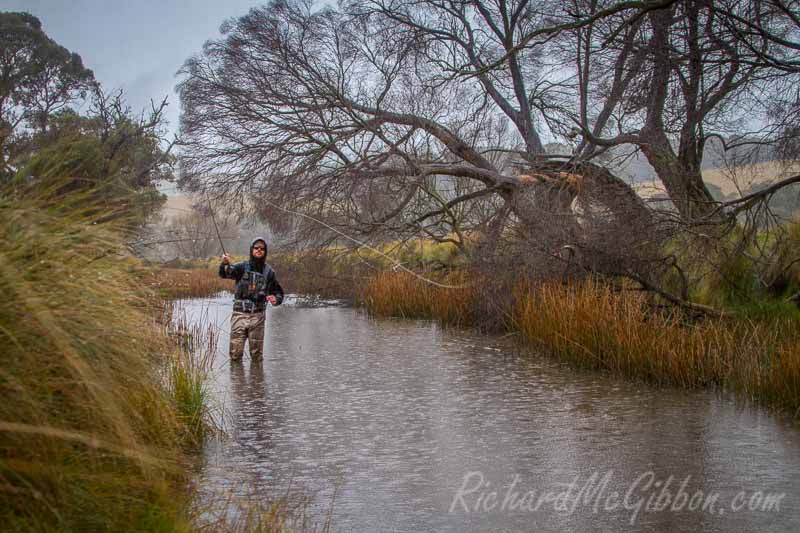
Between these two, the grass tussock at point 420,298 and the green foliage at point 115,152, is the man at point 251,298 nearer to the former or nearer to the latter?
the green foliage at point 115,152

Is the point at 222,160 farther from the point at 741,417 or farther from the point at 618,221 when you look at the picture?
the point at 741,417

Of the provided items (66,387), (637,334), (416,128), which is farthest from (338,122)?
(66,387)

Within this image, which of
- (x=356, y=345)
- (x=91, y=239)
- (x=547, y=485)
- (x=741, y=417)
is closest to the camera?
(x=91, y=239)

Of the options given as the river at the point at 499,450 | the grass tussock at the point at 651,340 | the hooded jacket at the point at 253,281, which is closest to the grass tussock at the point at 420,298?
the grass tussock at the point at 651,340

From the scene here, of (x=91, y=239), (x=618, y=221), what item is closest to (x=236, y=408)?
(x=91, y=239)

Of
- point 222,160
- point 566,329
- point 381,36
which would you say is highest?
point 381,36

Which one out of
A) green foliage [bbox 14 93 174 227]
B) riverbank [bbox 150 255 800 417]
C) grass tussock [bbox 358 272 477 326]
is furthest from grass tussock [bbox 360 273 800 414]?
green foliage [bbox 14 93 174 227]

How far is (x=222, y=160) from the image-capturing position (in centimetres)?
1518

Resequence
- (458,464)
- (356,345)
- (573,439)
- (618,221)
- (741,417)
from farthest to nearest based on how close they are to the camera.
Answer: (356,345)
(618,221)
(741,417)
(573,439)
(458,464)

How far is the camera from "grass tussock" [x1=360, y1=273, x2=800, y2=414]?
791 cm

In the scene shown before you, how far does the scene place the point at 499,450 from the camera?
6379mm

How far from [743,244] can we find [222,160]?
29.3 ft

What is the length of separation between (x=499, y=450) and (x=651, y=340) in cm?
341

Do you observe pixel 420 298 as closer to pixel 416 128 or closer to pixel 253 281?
pixel 416 128
